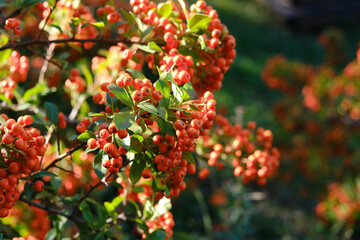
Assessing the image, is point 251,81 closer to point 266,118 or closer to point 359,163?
point 266,118

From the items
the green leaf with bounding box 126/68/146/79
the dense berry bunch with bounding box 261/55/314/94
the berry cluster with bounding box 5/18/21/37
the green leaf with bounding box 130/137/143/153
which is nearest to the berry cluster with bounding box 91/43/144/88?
the berry cluster with bounding box 5/18/21/37

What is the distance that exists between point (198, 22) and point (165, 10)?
16 centimetres

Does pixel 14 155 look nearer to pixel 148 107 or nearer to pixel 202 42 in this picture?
pixel 148 107

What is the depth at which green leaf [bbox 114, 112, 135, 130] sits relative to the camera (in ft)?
3.61

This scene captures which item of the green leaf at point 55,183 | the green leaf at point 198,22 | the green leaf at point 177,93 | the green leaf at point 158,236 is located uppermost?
the green leaf at point 198,22

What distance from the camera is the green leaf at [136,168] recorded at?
4.17 ft

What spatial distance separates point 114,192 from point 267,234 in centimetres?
171

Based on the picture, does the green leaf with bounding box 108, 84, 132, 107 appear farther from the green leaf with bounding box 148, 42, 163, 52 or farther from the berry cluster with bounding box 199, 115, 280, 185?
the berry cluster with bounding box 199, 115, 280, 185

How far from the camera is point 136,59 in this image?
5.31 feet

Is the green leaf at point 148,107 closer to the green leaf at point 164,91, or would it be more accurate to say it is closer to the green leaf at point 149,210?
the green leaf at point 164,91

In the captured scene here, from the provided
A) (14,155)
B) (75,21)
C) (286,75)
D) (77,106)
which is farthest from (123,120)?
(286,75)

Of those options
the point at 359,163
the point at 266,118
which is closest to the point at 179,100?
the point at 359,163

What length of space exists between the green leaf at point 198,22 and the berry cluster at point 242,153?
75cm

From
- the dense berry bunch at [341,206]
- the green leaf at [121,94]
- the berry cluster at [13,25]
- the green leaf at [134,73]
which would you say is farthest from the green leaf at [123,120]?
the dense berry bunch at [341,206]
